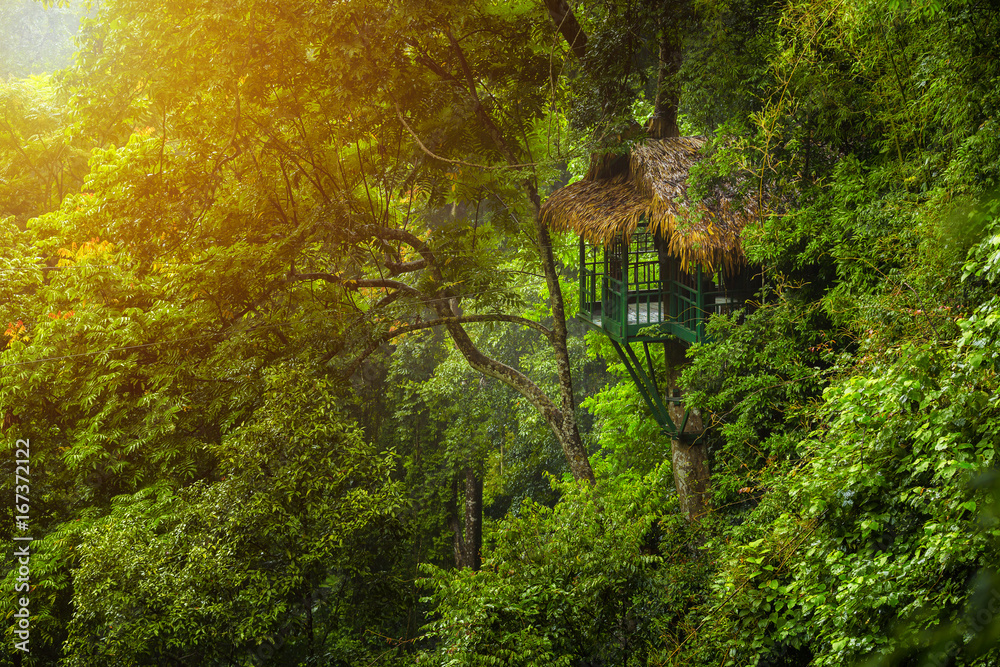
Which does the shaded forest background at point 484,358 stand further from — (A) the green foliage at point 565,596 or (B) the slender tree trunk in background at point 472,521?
(B) the slender tree trunk in background at point 472,521

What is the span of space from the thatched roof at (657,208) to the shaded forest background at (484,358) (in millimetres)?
427

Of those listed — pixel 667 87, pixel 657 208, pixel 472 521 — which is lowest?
pixel 472 521

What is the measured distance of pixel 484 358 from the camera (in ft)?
35.1

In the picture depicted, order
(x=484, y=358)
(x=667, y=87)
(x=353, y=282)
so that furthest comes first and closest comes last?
(x=484, y=358) → (x=353, y=282) → (x=667, y=87)

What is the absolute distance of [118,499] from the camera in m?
8.15

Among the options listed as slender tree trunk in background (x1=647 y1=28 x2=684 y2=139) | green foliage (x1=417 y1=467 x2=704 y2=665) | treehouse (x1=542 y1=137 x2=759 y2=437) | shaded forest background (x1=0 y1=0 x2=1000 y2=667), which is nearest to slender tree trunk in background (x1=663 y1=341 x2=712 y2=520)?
treehouse (x1=542 y1=137 x2=759 y2=437)

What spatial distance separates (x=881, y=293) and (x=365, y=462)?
15.8ft

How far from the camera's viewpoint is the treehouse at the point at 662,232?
25.1 ft

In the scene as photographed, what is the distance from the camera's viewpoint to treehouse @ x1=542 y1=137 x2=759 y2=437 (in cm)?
766

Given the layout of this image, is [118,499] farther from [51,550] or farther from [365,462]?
[365,462]

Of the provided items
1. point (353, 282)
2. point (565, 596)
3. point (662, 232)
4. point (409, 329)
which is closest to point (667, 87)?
point (662, 232)

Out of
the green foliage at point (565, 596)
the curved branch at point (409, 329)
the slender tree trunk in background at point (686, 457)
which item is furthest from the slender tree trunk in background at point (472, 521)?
the green foliage at point (565, 596)

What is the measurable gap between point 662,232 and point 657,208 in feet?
1.00

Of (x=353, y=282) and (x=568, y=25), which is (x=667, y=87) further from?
(x=353, y=282)
